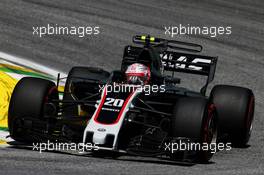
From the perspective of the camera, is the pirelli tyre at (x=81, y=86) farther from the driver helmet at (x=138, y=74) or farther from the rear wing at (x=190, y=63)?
the rear wing at (x=190, y=63)

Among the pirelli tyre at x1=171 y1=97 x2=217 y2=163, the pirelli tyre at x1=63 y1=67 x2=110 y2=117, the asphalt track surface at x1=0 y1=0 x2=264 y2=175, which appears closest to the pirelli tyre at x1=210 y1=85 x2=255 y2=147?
the asphalt track surface at x1=0 y1=0 x2=264 y2=175

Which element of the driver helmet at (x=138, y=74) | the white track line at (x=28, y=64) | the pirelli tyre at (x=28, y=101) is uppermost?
the driver helmet at (x=138, y=74)

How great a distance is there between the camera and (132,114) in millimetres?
11727

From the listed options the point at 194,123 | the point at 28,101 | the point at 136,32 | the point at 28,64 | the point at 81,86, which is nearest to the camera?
the point at 194,123

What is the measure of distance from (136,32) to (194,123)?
947 cm

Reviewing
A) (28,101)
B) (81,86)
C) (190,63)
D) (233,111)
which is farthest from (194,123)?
(190,63)

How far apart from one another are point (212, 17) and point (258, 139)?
9.46m

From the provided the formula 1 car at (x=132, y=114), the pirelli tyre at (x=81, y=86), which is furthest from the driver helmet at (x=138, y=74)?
the pirelli tyre at (x=81, y=86)

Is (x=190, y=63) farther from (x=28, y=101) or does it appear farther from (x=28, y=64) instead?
(x=28, y=64)

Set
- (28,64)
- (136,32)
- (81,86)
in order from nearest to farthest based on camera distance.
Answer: (81,86) → (28,64) → (136,32)

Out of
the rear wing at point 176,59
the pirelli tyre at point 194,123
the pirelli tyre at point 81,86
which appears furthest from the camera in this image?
the rear wing at point 176,59

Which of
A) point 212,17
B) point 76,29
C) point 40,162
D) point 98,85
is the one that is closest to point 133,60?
point 98,85

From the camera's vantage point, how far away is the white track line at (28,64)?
1659 cm

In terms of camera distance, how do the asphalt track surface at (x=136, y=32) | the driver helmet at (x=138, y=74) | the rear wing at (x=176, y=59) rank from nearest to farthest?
the driver helmet at (x=138, y=74) < the rear wing at (x=176, y=59) < the asphalt track surface at (x=136, y=32)
